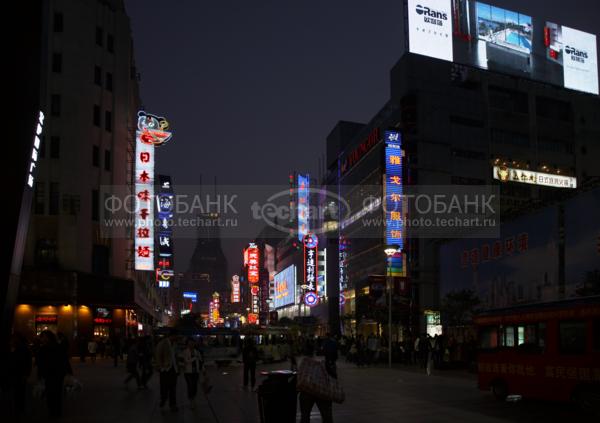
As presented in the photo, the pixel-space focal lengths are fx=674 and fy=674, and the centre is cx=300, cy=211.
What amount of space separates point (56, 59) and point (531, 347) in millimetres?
37729

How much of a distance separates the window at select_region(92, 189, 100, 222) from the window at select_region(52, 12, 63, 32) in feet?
35.4

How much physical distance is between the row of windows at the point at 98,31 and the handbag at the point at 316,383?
40639 mm

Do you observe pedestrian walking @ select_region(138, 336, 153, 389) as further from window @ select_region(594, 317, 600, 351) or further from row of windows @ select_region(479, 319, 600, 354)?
window @ select_region(594, 317, 600, 351)

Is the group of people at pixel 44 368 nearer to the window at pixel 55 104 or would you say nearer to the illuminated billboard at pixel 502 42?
the window at pixel 55 104

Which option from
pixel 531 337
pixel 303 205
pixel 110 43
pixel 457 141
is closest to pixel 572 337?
pixel 531 337

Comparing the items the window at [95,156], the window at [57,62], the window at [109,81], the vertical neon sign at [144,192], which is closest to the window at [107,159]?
the window at [95,156]

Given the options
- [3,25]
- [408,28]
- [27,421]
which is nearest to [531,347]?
[27,421]

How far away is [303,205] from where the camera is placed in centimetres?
9281

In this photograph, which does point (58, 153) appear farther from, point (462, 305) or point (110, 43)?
point (462, 305)

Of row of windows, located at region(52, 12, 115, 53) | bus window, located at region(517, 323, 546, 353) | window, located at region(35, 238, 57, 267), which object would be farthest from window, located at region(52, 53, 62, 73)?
bus window, located at region(517, 323, 546, 353)

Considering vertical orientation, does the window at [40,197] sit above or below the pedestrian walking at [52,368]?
above

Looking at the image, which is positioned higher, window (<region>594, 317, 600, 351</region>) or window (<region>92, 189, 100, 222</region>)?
window (<region>92, 189, 100, 222</region>)

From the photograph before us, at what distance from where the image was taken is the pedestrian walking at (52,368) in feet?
45.2

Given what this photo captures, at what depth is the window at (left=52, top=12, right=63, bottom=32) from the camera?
44156mm
